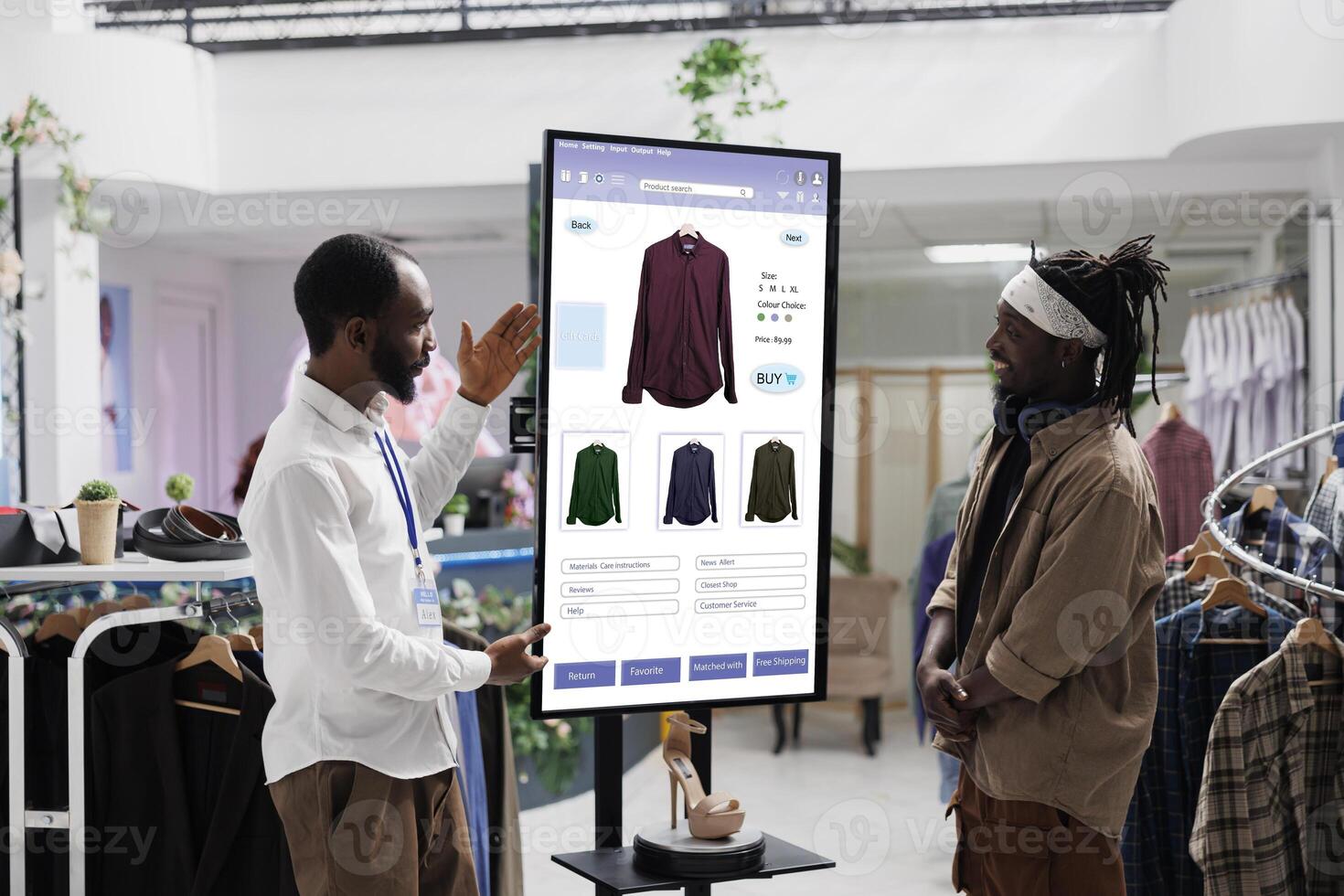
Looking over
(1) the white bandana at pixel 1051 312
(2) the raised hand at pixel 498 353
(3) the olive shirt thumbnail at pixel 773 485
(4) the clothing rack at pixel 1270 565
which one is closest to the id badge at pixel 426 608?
(2) the raised hand at pixel 498 353

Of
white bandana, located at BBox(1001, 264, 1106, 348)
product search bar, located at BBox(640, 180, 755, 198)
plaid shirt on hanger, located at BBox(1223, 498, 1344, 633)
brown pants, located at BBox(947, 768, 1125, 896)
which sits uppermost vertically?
product search bar, located at BBox(640, 180, 755, 198)

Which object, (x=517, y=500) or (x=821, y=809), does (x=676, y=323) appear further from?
(x=821, y=809)

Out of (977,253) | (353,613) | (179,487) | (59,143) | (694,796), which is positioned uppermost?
(59,143)

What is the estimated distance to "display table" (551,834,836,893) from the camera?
6.48 ft

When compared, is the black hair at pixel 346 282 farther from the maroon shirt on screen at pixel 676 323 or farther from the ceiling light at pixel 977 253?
the ceiling light at pixel 977 253

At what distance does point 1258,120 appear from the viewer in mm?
4289

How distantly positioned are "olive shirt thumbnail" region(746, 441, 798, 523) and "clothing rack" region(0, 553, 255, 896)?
101cm

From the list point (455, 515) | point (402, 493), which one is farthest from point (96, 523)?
point (455, 515)

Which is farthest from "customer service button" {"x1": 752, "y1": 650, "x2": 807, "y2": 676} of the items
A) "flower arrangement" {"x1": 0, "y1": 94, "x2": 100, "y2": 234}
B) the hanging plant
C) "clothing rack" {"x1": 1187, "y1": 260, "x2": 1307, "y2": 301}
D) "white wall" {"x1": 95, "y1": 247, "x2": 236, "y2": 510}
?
"white wall" {"x1": 95, "y1": 247, "x2": 236, "y2": 510}

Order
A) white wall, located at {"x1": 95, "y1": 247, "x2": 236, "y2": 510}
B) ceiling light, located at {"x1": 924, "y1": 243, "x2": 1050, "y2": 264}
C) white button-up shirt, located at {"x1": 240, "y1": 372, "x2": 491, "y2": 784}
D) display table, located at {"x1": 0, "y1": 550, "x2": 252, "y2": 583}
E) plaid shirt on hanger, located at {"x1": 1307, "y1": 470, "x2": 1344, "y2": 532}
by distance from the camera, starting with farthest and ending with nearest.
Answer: white wall, located at {"x1": 95, "y1": 247, "x2": 236, "y2": 510} < ceiling light, located at {"x1": 924, "y1": 243, "x2": 1050, "y2": 264} < plaid shirt on hanger, located at {"x1": 1307, "y1": 470, "x2": 1344, "y2": 532} < display table, located at {"x1": 0, "y1": 550, "x2": 252, "y2": 583} < white button-up shirt, located at {"x1": 240, "y1": 372, "x2": 491, "y2": 784}

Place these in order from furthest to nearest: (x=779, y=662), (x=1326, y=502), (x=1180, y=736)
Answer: (x=1326, y=502) < (x=1180, y=736) < (x=779, y=662)

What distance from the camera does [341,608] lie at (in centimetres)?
164

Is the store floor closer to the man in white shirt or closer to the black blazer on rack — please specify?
the black blazer on rack

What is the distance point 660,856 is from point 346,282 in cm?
107
